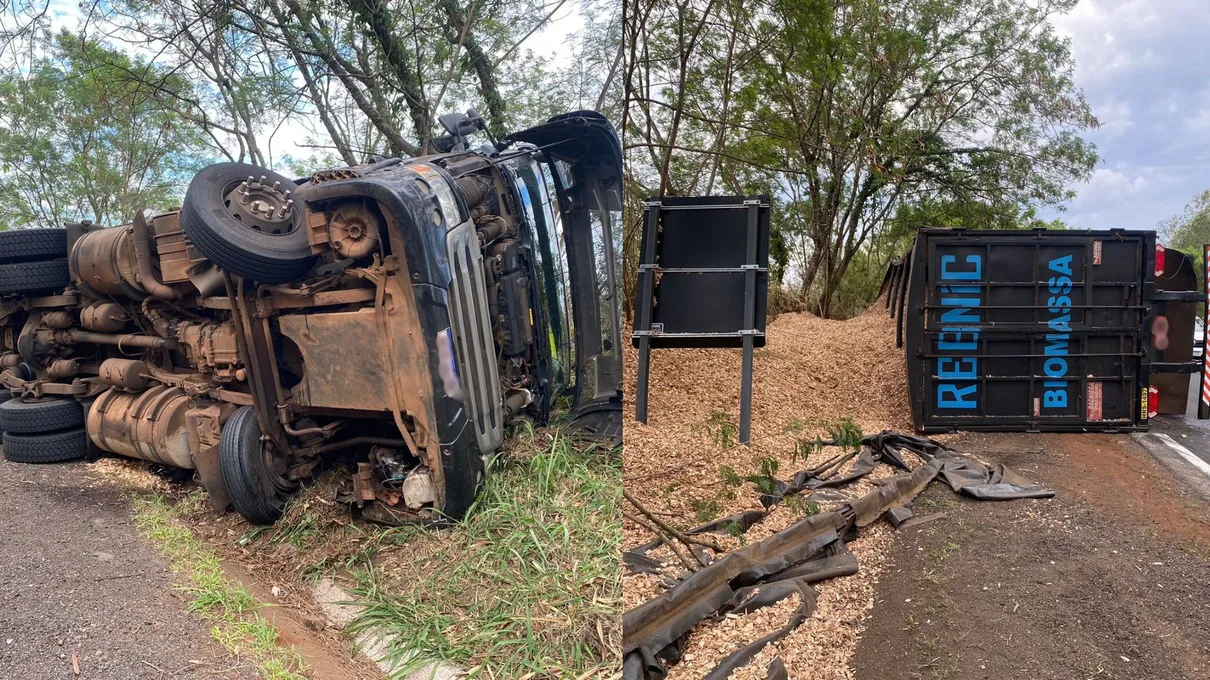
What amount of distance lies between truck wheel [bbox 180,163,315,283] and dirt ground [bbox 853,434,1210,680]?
342 centimetres

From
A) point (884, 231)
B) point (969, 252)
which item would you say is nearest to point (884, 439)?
point (969, 252)

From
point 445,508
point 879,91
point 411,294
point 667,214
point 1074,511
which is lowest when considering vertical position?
point 1074,511

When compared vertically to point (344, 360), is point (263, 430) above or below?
below

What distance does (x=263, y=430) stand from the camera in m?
4.85

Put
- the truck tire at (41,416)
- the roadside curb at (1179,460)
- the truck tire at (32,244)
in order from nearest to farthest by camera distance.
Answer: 1. the truck tire at (41,416)
2. the truck tire at (32,244)
3. the roadside curb at (1179,460)

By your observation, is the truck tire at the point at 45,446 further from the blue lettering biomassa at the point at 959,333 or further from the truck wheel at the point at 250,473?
the blue lettering biomassa at the point at 959,333

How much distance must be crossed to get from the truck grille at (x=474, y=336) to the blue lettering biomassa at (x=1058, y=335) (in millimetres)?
6409

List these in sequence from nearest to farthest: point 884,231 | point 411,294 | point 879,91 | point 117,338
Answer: point 411,294 → point 117,338 → point 879,91 → point 884,231

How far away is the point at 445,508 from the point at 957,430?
6081mm

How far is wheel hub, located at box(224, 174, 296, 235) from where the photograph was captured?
14.6 ft

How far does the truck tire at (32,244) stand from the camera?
21.2ft

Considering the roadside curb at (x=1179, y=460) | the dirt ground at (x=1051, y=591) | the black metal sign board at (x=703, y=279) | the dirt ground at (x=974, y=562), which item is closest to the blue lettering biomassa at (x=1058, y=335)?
the dirt ground at (x=974, y=562)

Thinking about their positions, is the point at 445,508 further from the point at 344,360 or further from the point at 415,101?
the point at 415,101

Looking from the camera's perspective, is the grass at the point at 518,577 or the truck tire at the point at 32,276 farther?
the truck tire at the point at 32,276
